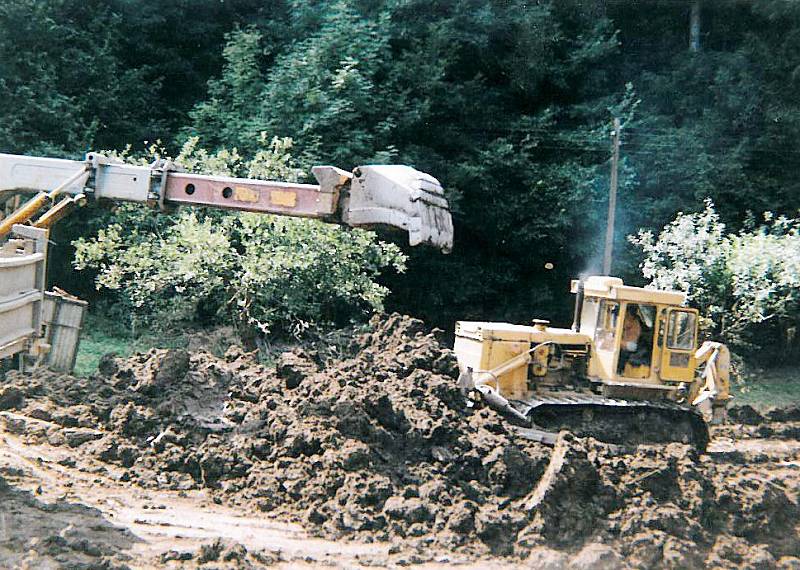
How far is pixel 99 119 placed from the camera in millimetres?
19234

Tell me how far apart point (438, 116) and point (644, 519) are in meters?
14.9

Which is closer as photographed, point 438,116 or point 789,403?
point 789,403

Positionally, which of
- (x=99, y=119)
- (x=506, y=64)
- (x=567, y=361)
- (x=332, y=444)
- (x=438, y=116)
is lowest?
(x=332, y=444)

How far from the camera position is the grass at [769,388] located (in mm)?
18500

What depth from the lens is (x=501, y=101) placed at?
22297mm

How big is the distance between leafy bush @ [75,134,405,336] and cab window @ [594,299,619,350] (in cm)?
388

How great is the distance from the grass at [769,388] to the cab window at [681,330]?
6.88 metres

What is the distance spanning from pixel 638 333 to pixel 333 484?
526 cm

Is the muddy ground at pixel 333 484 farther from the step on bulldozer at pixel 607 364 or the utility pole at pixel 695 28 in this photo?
the utility pole at pixel 695 28

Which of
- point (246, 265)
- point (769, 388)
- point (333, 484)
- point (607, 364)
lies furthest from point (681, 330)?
point (769, 388)

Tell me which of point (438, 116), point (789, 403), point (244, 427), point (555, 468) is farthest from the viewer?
point (438, 116)

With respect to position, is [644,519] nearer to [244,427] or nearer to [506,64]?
[244,427]

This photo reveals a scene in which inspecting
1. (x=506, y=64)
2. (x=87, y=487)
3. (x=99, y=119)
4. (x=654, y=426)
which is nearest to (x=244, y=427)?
(x=87, y=487)

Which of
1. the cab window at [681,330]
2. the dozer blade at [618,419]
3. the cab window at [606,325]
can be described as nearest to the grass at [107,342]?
the dozer blade at [618,419]
